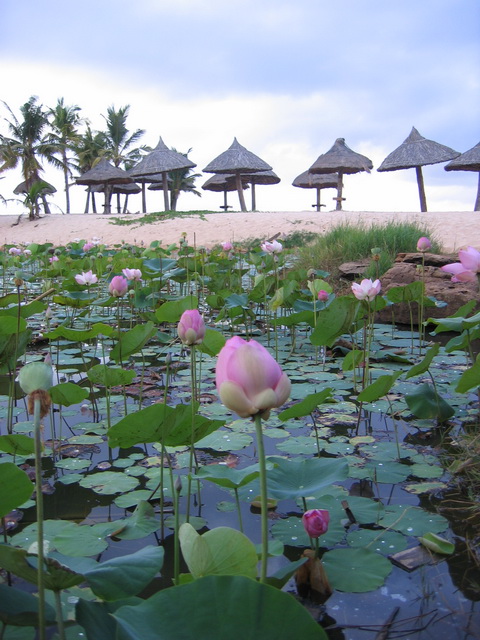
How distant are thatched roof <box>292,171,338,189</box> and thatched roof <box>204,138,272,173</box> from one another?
9.56 ft

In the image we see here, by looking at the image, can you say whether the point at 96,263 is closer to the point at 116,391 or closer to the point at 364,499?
the point at 116,391

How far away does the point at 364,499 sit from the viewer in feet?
3.50

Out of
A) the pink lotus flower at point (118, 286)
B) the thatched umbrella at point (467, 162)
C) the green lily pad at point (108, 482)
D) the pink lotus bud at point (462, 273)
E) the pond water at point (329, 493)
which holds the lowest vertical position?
the pond water at point (329, 493)

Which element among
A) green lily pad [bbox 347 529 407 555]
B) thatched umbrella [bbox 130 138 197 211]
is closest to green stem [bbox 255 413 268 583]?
green lily pad [bbox 347 529 407 555]

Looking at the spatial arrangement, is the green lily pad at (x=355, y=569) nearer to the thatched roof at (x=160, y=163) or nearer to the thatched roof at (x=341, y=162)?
the thatched roof at (x=341, y=162)

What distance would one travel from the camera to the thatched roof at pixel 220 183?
18441 mm

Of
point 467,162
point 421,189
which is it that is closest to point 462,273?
point 467,162

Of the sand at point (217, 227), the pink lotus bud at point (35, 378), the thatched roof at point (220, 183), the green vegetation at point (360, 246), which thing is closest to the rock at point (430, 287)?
the green vegetation at point (360, 246)

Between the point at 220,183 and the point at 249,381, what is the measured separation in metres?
18.8

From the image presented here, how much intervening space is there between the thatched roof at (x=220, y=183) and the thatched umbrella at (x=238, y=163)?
7.60ft

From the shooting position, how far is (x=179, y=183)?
2484 cm

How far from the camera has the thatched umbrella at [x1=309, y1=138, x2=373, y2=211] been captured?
14.5 metres

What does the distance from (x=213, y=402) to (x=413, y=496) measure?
0.83m

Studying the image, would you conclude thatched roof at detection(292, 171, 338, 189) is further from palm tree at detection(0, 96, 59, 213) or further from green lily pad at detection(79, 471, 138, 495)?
green lily pad at detection(79, 471, 138, 495)
